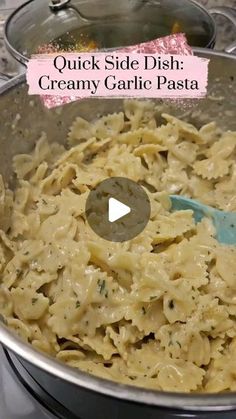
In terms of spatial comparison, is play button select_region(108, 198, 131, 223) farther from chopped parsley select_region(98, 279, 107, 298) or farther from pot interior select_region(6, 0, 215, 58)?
pot interior select_region(6, 0, 215, 58)

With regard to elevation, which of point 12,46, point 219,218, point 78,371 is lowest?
point 219,218

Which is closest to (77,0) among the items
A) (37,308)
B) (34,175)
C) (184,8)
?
(184,8)

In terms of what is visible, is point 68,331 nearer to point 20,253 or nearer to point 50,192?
point 20,253

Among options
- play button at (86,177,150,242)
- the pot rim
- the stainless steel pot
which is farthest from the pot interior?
play button at (86,177,150,242)

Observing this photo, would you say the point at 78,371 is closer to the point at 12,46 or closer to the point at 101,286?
the point at 101,286

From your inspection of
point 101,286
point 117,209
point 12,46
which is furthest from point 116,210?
point 12,46

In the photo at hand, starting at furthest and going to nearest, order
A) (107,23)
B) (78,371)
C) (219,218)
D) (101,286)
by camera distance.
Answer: (107,23) → (219,218) → (101,286) → (78,371)
